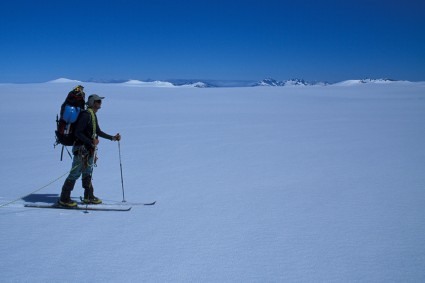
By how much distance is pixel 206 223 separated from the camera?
509 cm

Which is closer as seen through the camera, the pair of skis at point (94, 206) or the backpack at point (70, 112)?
the backpack at point (70, 112)

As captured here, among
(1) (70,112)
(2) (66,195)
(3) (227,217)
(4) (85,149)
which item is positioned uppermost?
(1) (70,112)

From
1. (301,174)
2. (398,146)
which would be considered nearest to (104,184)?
(301,174)

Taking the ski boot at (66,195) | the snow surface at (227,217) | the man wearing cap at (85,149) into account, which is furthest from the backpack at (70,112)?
the snow surface at (227,217)

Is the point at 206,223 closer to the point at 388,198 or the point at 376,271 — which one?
the point at 376,271

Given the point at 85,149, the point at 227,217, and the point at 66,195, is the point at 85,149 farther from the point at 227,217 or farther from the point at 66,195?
the point at 227,217

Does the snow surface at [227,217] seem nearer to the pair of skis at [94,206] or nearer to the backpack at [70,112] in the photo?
the pair of skis at [94,206]

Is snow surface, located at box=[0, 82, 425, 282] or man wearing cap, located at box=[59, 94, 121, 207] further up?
man wearing cap, located at box=[59, 94, 121, 207]

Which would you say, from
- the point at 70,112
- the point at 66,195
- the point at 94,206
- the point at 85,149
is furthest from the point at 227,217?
the point at 70,112

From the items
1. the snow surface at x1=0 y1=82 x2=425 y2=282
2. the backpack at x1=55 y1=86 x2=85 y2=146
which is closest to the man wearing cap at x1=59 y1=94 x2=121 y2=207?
the backpack at x1=55 y1=86 x2=85 y2=146

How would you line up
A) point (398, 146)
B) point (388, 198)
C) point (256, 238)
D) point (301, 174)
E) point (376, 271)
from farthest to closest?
point (398, 146) < point (301, 174) < point (388, 198) < point (256, 238) < point (376, 271)

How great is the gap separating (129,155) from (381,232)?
294 inches

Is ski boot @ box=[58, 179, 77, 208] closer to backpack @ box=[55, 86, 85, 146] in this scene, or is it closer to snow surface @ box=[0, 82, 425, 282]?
snow surface @ box=[0, 82, 425, 282]

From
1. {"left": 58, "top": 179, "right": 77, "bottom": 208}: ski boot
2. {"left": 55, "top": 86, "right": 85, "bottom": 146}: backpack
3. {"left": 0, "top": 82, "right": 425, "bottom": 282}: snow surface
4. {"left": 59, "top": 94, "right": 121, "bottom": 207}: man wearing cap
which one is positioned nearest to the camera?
{"left": 0, "top": 82, "right": 425, "bottom": 282}: snow surface
